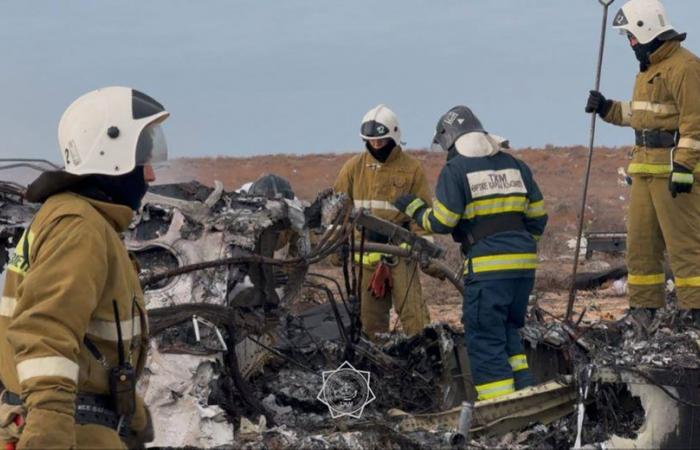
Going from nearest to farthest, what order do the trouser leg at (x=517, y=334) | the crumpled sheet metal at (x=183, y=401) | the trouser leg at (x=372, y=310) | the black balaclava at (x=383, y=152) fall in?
1. the crumpled sheet metal at (x=183, y=401)
2. the trouser leg at (x=517, y=334)
3. the trouser leg at (x=372, y=310)
4. the black balaclava at (x=383, y=152)

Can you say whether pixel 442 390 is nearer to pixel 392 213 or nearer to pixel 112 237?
pixel 392 213

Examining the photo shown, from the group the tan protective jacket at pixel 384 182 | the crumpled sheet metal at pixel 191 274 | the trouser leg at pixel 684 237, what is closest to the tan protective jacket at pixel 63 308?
the crumpled sheet metal at pixel 191 274

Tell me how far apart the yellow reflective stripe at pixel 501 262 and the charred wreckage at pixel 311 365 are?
605 millimetres

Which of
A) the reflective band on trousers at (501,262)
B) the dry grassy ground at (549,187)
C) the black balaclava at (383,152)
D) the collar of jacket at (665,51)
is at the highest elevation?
the collar of jacket at (665,51)

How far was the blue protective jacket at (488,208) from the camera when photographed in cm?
748

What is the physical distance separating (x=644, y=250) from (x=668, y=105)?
1.08m

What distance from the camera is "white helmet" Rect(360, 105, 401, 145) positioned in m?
10.1

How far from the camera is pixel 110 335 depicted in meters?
3.87

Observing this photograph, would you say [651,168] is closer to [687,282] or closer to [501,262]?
[687,282]

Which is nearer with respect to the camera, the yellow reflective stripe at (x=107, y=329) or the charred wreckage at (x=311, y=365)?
the yellow reflective stripe at (x=107, y=329)

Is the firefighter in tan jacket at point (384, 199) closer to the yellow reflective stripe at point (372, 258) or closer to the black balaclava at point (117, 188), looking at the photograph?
the yellow reflective stripe at point (372, 258)

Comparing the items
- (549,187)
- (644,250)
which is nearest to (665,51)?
(644,250)

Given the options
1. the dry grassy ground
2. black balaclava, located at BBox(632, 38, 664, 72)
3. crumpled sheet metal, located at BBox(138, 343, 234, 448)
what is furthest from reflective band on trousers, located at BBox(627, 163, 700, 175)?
crumpled sheet metal, located at BBox(138, 343, 234, 448)

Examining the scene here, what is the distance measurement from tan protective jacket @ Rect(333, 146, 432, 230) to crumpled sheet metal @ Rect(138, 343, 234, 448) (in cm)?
407
